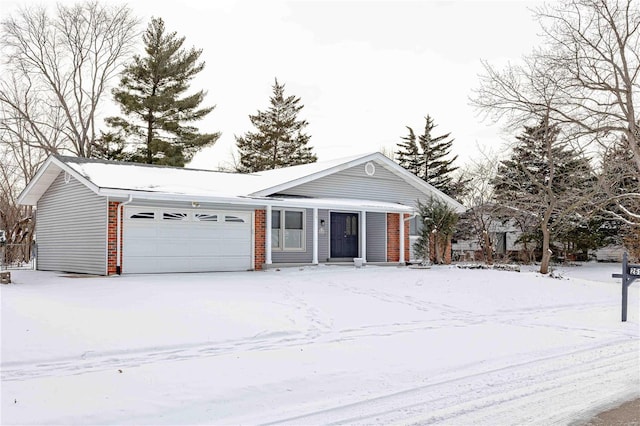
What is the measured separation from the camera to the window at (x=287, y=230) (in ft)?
64.7

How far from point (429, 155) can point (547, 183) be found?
46.4 feet

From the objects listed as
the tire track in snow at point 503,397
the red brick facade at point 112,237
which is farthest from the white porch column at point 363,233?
the tire track in snow at point 503,397

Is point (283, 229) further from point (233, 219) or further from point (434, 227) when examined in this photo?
point (434, 227)

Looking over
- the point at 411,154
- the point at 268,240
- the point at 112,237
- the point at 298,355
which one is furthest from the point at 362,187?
the point at 411,154


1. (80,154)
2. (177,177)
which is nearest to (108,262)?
(177,177)

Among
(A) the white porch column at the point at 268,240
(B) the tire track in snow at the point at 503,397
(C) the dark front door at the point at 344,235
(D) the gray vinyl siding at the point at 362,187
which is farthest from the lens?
(C) the dark front door at the point at 344,235

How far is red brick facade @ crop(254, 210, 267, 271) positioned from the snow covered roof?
2.43 feet

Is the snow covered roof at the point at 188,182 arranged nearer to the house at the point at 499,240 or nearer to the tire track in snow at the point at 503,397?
the tire track in snow at the point at 503,397

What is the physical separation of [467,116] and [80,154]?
23.1 meters

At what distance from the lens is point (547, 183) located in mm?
34031

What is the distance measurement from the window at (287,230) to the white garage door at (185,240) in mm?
1359

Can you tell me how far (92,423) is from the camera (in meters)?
4.87

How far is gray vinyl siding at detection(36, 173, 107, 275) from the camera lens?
1616cm

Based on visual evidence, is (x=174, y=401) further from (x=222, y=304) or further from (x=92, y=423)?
(x=222, y=304)
